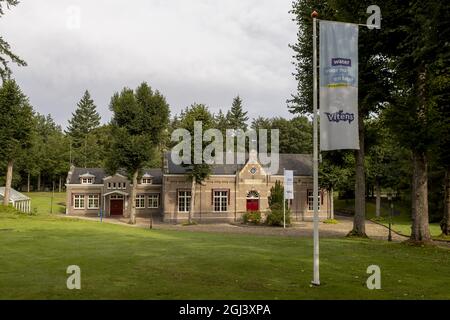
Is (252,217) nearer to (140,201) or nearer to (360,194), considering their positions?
(140,201)

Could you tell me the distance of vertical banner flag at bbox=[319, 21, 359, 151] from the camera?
10359 mm

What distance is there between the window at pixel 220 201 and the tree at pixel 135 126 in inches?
405

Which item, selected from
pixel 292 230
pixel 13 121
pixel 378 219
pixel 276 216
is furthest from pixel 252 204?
pixel 13 121

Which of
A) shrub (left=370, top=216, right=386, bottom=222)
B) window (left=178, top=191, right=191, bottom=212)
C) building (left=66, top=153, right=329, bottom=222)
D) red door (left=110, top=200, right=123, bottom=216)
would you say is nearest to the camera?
building (left=66, top=153, right=329, bottom=222)

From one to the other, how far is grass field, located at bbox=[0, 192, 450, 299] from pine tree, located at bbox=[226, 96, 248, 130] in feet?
269

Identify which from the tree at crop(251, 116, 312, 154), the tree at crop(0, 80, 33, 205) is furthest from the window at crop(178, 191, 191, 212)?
the tree at crop(251, 116, 312, 154)

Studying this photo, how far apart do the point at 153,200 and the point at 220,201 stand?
10.1 metres

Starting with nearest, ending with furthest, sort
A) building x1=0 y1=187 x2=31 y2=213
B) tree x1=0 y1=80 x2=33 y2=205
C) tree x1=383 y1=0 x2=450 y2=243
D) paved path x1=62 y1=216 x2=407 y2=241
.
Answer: tree x1=383 y1=0 x2=450 y2=243 < paved path x1=62 y1=216 x2=407 y2=241 < tree x1=0 y1=80 x2=33 y2=205 < building x1=0 y1=187 x2=31 y2=213

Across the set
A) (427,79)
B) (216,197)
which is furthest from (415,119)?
(216,197)

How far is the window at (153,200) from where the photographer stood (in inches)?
2074

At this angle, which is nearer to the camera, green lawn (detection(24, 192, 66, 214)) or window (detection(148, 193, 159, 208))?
window (detection(148, 193, 159, 208))

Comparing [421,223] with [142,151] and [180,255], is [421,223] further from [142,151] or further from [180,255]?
[142,151]

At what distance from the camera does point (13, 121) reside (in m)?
41.3

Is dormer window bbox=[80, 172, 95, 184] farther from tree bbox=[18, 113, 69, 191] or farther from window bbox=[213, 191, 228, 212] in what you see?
tree bbox=[18, 113, 69, 191]
